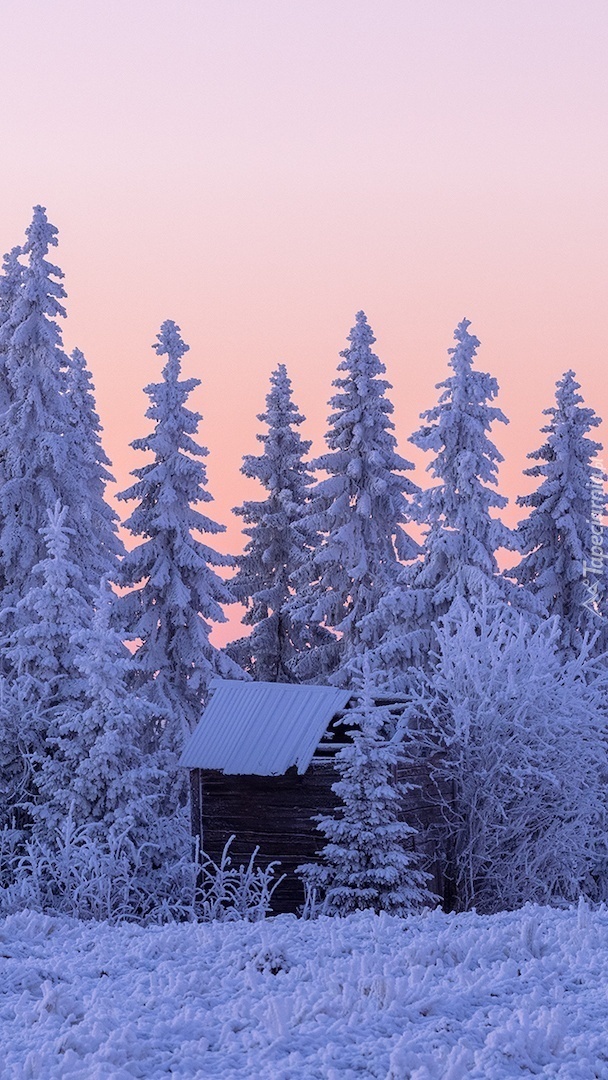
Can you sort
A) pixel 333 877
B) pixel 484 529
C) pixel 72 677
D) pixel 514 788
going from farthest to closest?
pixel 484 529
pixel 72 677
pixel 514 788
pixel 333 877

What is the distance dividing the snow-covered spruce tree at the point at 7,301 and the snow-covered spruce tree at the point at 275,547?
359 inches

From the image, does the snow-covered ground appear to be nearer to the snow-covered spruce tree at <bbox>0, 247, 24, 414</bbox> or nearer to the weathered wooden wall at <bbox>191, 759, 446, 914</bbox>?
the weathered wooden wall at <bbox>191, 759, 446, 914</bbox>

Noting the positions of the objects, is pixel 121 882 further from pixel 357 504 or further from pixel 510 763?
pixel 357 504

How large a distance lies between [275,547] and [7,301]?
1197cm

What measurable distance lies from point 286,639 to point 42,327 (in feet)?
43.1

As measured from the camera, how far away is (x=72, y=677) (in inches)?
1021

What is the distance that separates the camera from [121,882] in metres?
21.6

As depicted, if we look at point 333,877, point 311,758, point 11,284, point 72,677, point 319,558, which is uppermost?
point 11,284

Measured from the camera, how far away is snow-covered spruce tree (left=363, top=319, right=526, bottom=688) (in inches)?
1189

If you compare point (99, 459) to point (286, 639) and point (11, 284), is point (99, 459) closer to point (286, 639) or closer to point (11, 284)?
point (11, 284)

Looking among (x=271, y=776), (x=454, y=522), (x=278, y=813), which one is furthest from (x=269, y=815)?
(x=454, y=522)

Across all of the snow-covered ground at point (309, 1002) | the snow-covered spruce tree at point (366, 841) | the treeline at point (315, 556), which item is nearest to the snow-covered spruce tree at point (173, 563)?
the treeline at point (315, 556)

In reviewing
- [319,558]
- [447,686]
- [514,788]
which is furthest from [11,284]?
[514,788]

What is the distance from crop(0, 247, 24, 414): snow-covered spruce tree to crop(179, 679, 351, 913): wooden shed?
16.8 meters
